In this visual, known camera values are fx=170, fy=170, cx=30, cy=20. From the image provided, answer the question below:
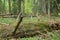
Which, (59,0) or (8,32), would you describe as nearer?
(8,32)

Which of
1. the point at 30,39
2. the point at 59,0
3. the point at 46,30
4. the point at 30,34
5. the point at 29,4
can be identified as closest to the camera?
the point at 30,39

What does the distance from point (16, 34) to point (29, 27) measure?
1.20 metres

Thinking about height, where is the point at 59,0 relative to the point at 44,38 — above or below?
above

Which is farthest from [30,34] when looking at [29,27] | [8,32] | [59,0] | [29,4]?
[29,4]

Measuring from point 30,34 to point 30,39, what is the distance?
2.48 ft

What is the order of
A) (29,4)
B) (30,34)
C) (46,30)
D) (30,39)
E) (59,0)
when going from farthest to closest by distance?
(29,4) < (59,0) < (46,30) < (30,34) < (30,39)

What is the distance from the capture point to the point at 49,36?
10828 mm

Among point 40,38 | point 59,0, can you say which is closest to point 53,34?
point 40,38

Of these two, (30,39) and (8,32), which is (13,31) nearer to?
(8,32)

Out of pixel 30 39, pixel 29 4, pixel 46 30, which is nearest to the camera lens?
pixel 30 39

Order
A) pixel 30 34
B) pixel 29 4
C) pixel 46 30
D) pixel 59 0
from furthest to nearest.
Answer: pixel 29 4 → pixel 59 0 → pixel 46 30 → pixel 30 34

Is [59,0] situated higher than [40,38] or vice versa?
[59,0]

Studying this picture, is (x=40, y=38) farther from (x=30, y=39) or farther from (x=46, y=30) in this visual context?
(x=46, y=30)

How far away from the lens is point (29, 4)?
161 feet
